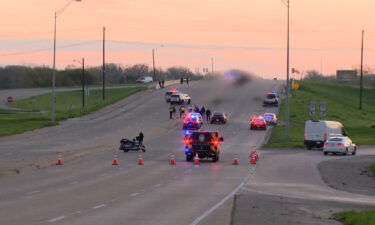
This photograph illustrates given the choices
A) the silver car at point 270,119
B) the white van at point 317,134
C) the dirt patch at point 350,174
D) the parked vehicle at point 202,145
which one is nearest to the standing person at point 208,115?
the silver car at point 270,119

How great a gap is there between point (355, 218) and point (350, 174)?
20.6 metres

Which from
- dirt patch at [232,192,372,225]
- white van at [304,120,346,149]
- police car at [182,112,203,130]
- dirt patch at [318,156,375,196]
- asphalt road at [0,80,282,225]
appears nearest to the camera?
dirt patch at [232,192,372,225]

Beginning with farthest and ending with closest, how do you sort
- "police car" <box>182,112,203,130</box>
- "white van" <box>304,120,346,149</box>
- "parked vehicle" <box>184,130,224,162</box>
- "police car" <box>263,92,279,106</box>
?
1. "police car" <box>263,92,279,106</box>
2. "police car" <box>182,112,203,130</box>
3. "white van" <box>304,120,346,149</box>
4. "parked vehicle" <box>184,130,224,162</box>

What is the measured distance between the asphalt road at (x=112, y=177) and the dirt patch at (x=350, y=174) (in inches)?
150

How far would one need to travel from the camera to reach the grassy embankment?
236ft

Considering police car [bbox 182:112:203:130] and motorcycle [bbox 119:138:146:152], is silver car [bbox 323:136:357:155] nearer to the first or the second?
motorcycle [bbox 119:138:146:152]

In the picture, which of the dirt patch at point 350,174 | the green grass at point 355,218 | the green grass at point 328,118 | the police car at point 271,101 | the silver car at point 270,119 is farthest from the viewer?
the police car at point 271,101

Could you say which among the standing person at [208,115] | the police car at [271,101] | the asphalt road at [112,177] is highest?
the police car at [271,101]

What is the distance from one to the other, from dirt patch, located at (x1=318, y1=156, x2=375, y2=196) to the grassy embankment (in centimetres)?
2948

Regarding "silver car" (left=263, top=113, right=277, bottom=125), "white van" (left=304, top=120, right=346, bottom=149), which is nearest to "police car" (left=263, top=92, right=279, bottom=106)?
"silver car" (left=263, top=113, right=277, bottom=125)

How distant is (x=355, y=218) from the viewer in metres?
17.6

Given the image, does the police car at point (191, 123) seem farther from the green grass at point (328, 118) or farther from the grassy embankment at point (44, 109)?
the grassy embankment at point (44, 109)

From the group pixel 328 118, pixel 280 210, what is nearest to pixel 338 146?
pixel 280 210

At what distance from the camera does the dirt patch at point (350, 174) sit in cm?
3167
